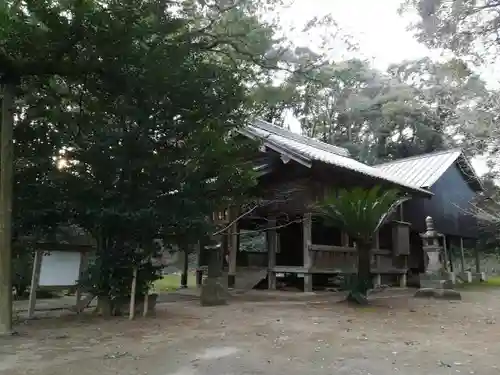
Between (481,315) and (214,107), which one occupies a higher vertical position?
(214,107)

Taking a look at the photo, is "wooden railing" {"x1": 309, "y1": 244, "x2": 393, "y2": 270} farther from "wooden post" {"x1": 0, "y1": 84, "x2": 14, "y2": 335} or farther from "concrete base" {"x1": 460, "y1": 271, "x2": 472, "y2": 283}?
"wooden post" {"x1": 0, "y1": 84, "x2": 14, "y2": 335}

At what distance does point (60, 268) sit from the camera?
6926 millimetres

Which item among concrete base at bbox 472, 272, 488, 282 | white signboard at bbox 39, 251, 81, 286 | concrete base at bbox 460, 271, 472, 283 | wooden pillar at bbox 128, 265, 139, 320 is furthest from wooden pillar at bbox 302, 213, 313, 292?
concrete base at bbox 472, 272, 488, 282

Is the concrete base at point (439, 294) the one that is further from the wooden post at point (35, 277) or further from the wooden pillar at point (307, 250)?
the wooden post at point (35, 277)

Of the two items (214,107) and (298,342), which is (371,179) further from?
(298,342)

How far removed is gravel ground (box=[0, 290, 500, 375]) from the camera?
157 inches

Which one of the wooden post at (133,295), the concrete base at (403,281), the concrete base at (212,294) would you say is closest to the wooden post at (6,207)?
the wooden post at (133,295)

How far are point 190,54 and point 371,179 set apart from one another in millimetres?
6880

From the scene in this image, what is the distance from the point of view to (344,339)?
5.33m

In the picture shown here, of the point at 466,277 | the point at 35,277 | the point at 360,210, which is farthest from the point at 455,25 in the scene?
the point at 466,277

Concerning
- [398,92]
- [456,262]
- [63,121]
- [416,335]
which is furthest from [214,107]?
[398,92]

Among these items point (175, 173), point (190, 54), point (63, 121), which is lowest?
point (175, 173)

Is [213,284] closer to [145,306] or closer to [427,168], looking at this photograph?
[145,306]

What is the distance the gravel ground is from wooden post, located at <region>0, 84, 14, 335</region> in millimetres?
423
